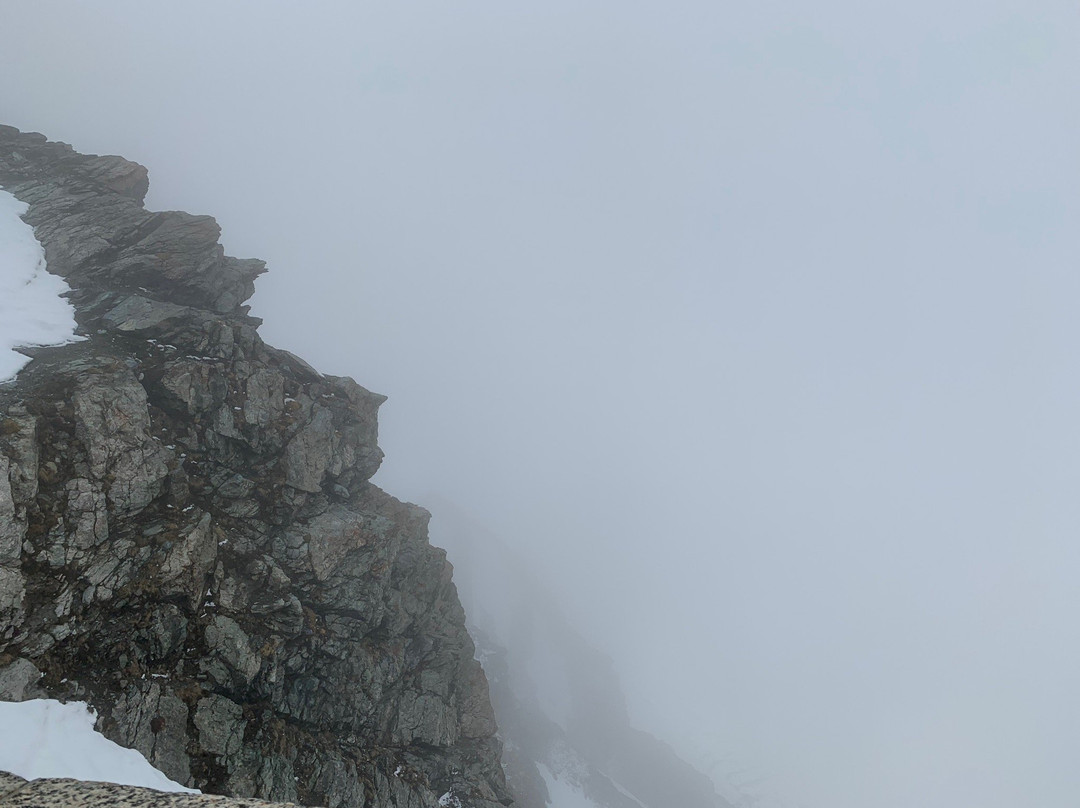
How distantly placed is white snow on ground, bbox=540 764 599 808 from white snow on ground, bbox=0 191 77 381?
83.1 m

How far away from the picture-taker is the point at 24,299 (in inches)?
1252

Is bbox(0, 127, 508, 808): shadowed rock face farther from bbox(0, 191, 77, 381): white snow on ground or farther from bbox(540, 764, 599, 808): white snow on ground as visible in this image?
bbox(540, 764, 599, 808): white snow on ground

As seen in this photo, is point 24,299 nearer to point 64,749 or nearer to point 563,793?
point 64,749

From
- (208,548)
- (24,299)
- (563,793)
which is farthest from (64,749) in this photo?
(563,793)

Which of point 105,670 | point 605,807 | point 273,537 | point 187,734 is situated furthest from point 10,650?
point 605,807

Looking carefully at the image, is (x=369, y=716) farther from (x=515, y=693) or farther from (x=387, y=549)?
(x=515, y=693)

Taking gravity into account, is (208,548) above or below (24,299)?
below

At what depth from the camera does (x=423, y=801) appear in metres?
32.3

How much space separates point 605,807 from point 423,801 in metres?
67.3

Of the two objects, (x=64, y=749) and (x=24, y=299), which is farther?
(x=24, y=299)

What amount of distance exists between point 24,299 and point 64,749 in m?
28.0

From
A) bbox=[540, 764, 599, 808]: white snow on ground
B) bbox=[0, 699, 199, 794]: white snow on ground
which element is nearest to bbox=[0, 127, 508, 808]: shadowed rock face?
bbox=[0, 699, 199, 794]: white snow on ground

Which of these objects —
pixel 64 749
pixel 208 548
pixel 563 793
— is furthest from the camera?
pixel 563 793

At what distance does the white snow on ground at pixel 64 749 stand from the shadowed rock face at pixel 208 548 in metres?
0.84
